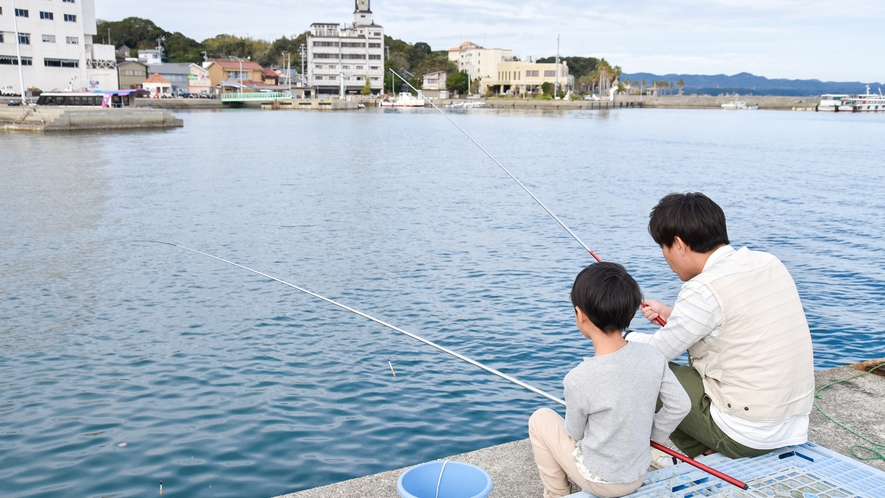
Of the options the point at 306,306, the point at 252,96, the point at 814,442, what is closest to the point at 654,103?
the point at 252,96

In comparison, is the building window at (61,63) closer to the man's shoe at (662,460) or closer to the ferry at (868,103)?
the man's shoe at (662,460)

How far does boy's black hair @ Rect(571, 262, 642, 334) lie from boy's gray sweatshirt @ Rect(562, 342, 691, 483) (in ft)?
0.43

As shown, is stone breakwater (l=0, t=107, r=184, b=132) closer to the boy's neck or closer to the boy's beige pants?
the boy's beige pants

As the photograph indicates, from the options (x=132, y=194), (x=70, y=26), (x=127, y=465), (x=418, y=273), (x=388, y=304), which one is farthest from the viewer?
(x=70, y=26)

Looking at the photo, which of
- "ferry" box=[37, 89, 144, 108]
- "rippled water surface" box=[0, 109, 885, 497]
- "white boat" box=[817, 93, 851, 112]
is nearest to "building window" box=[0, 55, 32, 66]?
"ferry" box=[37, 89, 144, 108]

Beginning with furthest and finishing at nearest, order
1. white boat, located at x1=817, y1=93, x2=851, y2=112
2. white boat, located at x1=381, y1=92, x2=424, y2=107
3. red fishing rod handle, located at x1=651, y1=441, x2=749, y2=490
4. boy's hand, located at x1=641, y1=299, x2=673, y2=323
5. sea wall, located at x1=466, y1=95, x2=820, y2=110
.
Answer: sea wall, located at x1=466, y1=95, x2=820, y2=110 < white boat, located at x1=381, y1=92, x2=424, y2=107 < white boat, located at x1=817, y1=93, x2=851, y2=112 < boy's hand, located at x1=641, y1=299, x2=673, y2=323 < red fishing rod handle, located at x1=651, y1=441, x2=749, y2=490

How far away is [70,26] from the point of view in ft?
209

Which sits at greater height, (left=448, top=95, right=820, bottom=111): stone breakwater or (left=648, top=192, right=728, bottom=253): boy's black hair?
(left=448, top=95, right=820, bottom=111): stone breakwater

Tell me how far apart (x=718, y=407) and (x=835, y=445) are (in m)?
1.11

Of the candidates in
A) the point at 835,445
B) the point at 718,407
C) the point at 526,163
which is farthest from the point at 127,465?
the point at 526,163

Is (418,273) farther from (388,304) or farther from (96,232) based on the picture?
(96,232)

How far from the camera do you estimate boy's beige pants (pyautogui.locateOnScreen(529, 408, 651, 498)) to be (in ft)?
8.65

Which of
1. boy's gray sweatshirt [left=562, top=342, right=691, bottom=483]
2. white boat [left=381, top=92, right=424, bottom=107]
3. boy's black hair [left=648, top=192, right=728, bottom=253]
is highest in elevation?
white boat [left=381, top=92, right=424, bottom=107]

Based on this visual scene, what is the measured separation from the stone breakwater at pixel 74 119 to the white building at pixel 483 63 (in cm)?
8818
